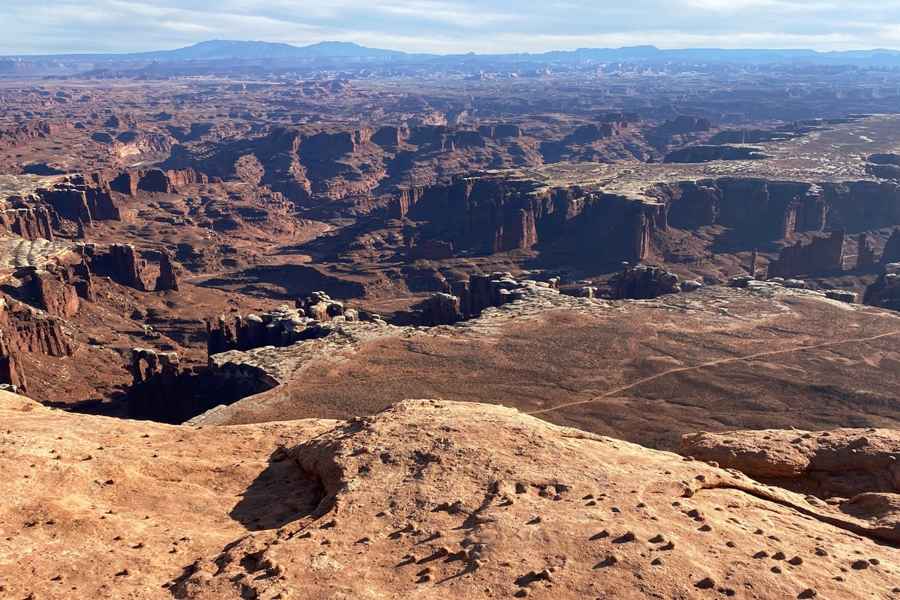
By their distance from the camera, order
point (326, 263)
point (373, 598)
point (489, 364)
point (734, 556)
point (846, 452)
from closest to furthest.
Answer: point (373, 598), point (734, 556), point (846, 452), point (489, 364), point (326, 263)

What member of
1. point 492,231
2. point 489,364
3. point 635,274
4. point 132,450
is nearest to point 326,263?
point 492,231

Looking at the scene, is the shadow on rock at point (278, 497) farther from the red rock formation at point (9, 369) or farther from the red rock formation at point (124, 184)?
the red rock formation at point (124, 184)

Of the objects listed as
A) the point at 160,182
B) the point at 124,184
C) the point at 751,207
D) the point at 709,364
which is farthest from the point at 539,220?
the point at 160,182

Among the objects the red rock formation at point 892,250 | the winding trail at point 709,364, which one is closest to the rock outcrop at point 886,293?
the winding trail at point 709,364

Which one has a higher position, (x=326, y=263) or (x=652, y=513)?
(x=652, y=513)

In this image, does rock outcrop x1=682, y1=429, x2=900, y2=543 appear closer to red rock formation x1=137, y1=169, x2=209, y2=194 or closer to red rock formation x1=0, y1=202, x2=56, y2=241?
red rock formation x1=0, y1=202, x2=56, y2=241

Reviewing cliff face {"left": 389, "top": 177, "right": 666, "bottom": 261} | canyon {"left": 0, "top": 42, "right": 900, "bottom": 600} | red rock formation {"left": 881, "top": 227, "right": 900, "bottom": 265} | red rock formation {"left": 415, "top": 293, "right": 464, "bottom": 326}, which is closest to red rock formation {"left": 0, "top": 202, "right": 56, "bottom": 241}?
canyon {"left": 0, "top": 42, "right": 900, "bottom": 600}

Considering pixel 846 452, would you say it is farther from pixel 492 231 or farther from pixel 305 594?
pixel 492 231
